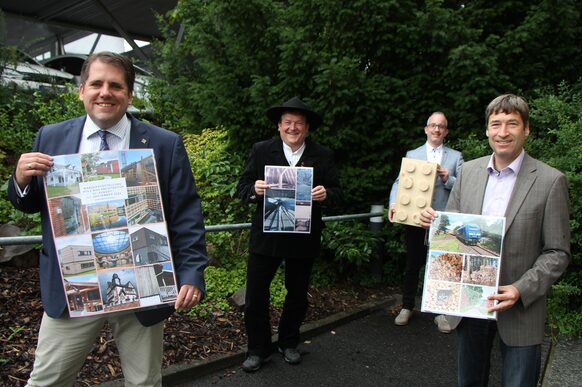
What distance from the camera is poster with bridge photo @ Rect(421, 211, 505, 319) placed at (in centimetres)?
225

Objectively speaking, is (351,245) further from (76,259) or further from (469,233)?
(76,259)

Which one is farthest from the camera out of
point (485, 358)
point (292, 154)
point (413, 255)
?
point (413, 255)

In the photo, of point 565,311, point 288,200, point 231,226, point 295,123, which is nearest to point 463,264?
point 288,200

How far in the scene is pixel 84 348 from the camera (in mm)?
2225

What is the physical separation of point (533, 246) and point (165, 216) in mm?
1854

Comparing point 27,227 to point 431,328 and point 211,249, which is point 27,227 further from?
point 431,328

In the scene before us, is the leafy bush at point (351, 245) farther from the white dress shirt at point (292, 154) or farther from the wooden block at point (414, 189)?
the white dress shirt at point (292, 154)

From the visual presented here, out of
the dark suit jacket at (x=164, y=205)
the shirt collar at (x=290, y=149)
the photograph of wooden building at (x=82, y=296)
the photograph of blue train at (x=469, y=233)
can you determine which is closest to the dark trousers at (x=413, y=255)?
the shirt collar at (x=290, y=149)

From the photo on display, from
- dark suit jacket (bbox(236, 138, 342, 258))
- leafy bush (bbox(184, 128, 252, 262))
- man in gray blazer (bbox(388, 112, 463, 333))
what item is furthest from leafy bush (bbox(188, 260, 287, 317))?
man in gray blazer (bbox(388, 112, 463, 333))

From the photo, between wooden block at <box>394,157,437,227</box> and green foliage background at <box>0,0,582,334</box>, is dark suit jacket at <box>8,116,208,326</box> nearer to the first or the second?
wooden block at <box>394,157,437,227</box>

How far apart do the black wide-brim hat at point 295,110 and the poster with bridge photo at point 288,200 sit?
19.9 inches

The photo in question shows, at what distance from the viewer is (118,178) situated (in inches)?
79.9

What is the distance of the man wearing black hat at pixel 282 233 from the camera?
3.67 m

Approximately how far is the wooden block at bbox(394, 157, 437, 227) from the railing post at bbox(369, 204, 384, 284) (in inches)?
58.4
